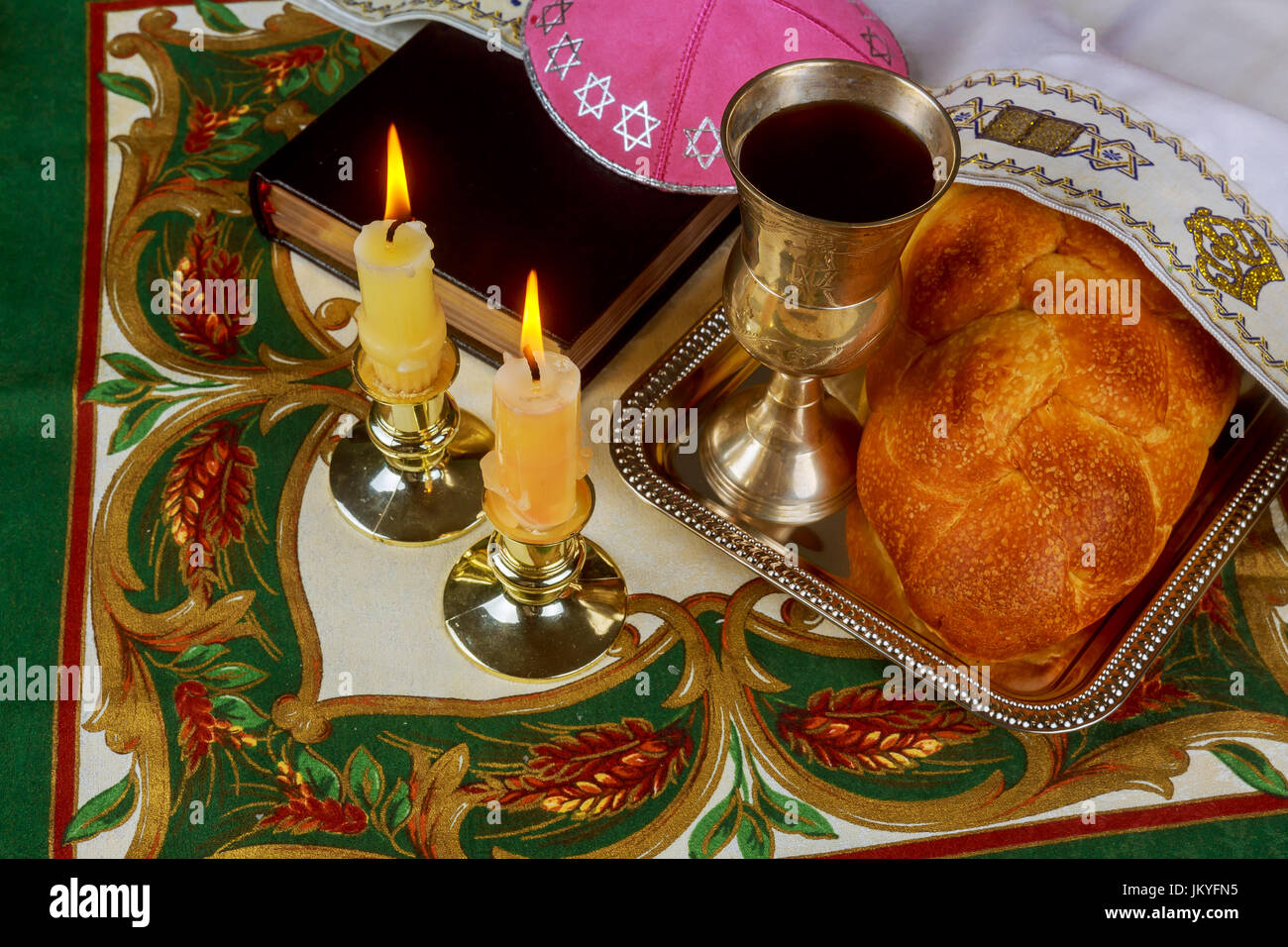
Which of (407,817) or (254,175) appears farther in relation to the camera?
(254,175)

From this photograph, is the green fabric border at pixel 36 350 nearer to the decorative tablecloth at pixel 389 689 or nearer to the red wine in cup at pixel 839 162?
the decorative tablecloth at pixel 389 689

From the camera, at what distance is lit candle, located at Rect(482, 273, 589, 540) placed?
472 millimetres

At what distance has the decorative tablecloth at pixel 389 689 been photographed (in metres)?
0.58

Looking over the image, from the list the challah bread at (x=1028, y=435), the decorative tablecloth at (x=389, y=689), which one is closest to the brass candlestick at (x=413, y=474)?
the decorative tablecloth at (x=389, y=689)

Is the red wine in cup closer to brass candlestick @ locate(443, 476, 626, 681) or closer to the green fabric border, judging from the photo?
brass candlestick @ locate(443, 476, 626, 681)

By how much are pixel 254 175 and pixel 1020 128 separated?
0.45 meters

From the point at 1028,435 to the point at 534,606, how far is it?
27cm

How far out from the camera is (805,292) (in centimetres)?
54

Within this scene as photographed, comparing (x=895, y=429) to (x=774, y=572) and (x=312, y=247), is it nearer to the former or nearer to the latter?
(x=774, y=572)

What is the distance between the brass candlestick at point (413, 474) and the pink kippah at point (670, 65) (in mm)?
175

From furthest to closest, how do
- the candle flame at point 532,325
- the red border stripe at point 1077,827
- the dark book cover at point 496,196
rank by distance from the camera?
the dark book cover at point 496,196
the red border stripe at point 1077,827
the candle flame at point 532,325

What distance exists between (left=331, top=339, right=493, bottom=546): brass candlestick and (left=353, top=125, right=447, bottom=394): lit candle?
0.24 feet
